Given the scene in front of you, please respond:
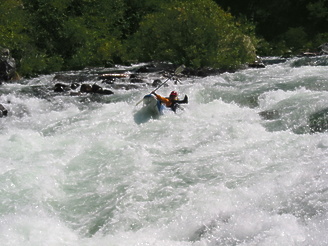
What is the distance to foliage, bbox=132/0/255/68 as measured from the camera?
16.3m

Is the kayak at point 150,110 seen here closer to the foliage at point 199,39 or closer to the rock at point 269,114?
the rock at point 269,114

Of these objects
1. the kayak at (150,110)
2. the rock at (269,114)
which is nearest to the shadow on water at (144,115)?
the kayak at (150,110)

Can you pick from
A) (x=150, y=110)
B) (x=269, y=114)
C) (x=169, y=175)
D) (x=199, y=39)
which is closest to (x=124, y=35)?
(x=199, y=39)

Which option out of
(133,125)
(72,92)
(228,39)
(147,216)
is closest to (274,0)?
(228,39)

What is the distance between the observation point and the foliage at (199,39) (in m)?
16.3

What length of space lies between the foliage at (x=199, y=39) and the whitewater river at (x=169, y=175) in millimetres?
5330

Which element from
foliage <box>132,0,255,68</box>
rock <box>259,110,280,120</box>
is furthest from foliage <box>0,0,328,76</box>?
rock <box>259,110,280,120</box>

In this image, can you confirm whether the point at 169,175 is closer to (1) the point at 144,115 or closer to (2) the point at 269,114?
(1) the point at 144,115

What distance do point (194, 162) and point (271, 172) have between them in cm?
138

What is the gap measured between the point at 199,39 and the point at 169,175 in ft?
35.6

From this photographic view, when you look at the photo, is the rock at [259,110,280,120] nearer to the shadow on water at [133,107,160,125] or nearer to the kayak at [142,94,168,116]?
the kayak at [142,94,168,116]

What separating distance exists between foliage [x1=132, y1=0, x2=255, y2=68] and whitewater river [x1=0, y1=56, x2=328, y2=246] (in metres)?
5.33

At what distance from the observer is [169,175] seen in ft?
21.9

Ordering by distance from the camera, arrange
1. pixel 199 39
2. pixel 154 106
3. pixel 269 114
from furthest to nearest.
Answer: pixel 199 39 → pixel 154 106 → pixel 269 114
